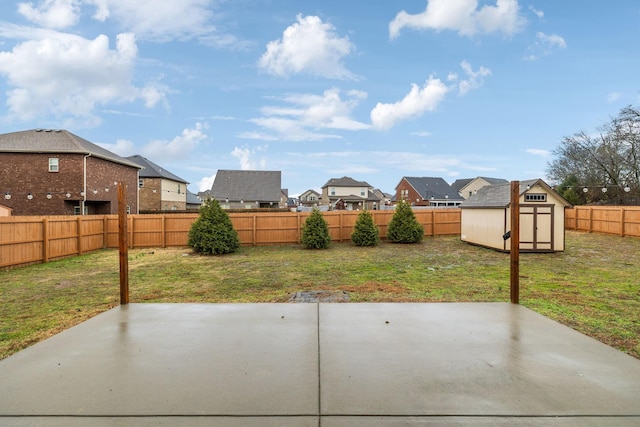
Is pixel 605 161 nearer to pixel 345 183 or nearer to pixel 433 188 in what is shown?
pixel 433 188

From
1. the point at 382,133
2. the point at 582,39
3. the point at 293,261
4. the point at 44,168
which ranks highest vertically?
the point at 582,39

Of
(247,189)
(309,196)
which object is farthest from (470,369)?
(309,196)

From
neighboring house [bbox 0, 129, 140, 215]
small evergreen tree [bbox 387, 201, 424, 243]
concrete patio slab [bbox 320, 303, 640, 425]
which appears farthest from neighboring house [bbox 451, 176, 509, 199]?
concrete patio slab [bbox 320, 303, 640, 425]

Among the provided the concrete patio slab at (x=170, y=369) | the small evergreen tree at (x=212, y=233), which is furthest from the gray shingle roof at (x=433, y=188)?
the concrete patio slab at (x=170, y=369)

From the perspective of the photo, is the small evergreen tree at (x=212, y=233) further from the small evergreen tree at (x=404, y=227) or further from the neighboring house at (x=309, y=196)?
the neighboring house at (x=309, y=196)

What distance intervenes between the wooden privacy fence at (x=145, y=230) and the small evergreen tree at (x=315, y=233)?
3.77 feet

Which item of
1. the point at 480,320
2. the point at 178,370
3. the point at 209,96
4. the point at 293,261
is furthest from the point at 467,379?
the point at 209,96

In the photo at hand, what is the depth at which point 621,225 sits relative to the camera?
698 inches

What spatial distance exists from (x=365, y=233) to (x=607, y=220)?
14.2 metres

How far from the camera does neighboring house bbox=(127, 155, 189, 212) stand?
32.8 metres

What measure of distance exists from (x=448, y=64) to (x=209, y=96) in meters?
10.2

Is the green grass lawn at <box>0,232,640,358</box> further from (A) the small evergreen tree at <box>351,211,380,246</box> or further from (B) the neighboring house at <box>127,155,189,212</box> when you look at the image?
(B) the neighboring house at <box>127,155,189,212</box>

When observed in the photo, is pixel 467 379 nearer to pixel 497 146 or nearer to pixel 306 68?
pixel 306 68

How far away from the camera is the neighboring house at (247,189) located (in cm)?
3909
